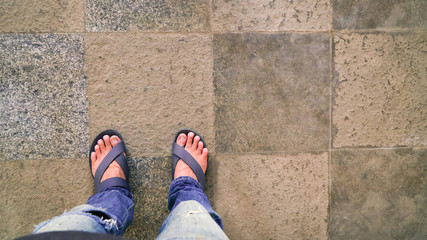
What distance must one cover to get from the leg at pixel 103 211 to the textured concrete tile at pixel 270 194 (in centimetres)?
56

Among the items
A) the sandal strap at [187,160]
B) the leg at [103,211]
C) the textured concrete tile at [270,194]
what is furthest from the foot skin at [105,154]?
the textured concrete tile at [270,194]

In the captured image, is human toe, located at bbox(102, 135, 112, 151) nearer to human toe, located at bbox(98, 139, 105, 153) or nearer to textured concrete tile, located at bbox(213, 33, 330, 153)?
human toe, located at bbox(98, 139, 105, 153)

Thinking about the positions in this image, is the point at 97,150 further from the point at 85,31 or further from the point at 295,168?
the point at 295,168

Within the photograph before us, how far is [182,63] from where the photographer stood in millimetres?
1482

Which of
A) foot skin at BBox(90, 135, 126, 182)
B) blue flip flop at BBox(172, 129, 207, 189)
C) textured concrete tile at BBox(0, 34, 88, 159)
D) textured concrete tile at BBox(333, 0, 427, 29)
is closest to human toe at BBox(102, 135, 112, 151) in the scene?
foot skin at BBox(90, 135, 126, 182)

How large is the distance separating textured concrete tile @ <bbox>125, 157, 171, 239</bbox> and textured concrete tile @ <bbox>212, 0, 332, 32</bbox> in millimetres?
934

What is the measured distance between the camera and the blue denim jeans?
1.02 meters

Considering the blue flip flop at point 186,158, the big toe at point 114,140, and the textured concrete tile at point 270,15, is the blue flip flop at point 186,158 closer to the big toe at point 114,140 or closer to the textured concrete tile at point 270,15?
the big toe at point 114,140

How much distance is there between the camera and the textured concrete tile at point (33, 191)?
4.84 feet

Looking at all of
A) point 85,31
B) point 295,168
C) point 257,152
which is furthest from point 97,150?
point 295,168

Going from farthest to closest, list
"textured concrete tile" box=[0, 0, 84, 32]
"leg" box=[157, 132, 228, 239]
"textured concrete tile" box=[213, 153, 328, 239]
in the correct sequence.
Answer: "textured concrete tile" box=[213, 153, 328, 239], "textured concrete tile" box=[0, 0, 84, 32], "leg" box=[157, 132, 228, 239]

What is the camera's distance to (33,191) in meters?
1.48

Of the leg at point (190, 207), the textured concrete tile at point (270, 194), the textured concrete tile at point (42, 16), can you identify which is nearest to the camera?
the leg at point (190, 207)

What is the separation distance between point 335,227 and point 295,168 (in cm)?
48
